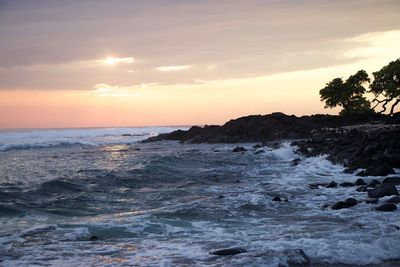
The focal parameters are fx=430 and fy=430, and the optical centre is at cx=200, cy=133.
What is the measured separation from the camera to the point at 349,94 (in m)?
55.6

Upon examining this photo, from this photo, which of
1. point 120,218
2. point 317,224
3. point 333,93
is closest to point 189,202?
point 120,218

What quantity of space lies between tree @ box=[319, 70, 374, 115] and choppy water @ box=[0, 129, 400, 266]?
38333mm

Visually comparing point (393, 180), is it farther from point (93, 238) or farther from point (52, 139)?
point (52, 139)

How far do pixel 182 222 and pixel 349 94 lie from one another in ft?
162

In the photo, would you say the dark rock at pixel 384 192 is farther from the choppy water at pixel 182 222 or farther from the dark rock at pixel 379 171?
the dark rock at pixel 379 171

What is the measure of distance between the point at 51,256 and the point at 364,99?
5414cm

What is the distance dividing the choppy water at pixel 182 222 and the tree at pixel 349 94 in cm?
3833

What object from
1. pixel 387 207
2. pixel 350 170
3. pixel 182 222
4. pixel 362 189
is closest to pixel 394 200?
pixel 387 207

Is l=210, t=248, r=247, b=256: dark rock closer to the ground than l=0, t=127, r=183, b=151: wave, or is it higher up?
closer to the ground

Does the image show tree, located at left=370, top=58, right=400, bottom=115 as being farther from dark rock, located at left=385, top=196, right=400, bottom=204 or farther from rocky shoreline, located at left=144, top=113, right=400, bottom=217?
dark rock, located at left=385, top=196, right=400, bottom=204

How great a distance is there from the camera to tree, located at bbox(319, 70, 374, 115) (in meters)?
54.8


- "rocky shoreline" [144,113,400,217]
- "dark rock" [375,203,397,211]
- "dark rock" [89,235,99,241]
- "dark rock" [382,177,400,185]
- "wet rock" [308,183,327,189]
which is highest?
"rocky shoreline" [144,113,400,217]

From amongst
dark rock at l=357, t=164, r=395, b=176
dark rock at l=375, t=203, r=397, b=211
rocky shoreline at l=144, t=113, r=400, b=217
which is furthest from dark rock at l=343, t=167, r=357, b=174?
dark rock at l=375, t=203, r=397, b=211

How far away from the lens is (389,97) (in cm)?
4828
